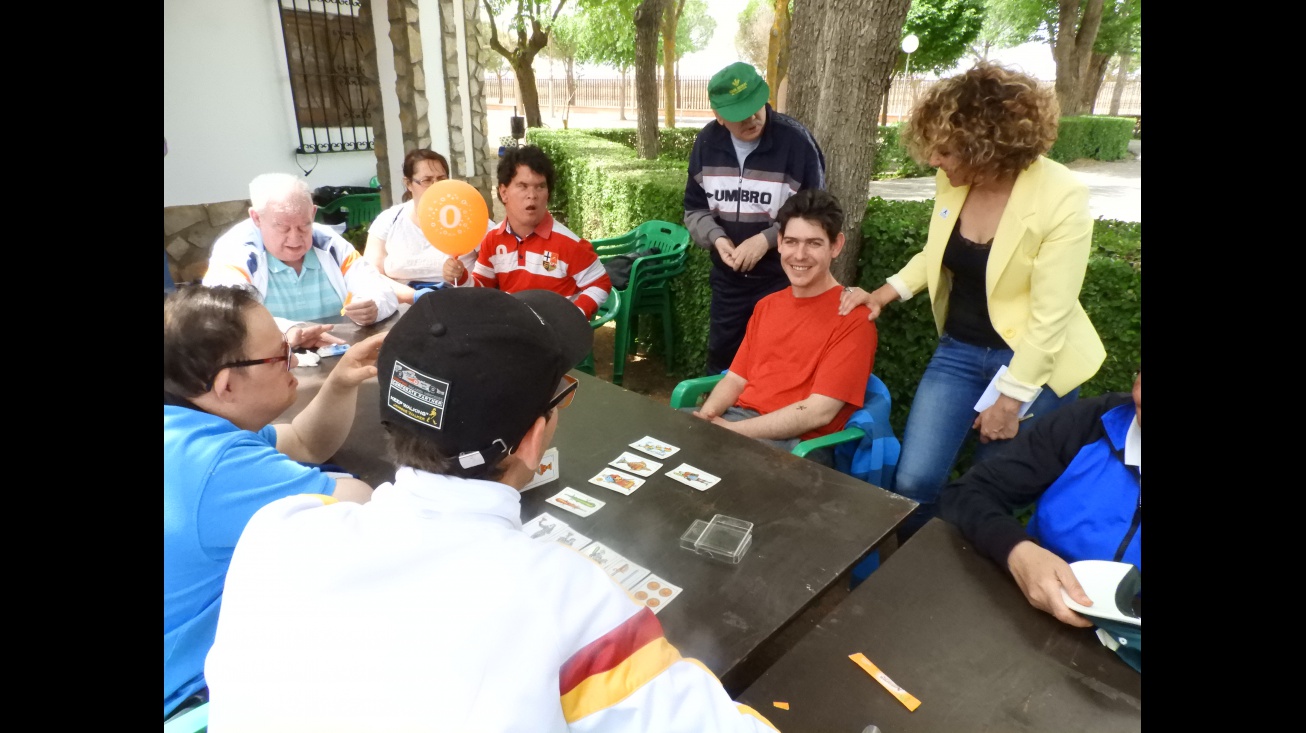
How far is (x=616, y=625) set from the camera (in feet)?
2.98

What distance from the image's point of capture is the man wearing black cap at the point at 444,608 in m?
0.83

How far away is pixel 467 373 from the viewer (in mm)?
1067

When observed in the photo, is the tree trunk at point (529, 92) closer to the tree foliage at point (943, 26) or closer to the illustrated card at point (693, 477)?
the tree foliage at point (943, 26)

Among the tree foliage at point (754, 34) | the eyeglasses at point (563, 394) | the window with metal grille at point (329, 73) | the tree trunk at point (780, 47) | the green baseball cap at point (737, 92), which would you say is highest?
the tree foliage at point (754, 34)

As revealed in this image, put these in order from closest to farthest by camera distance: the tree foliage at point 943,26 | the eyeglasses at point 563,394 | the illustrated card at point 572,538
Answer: the eyeglasses at point 563,394, the illustrated card at point 572,538, the tree foliage at point 943,26

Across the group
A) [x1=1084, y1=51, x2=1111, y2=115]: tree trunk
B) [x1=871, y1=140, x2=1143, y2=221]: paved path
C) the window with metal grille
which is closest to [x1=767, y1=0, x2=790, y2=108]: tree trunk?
[x1=871, y1=140, x2=1143, y2=221]: paved path

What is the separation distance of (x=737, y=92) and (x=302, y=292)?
2.37 meters

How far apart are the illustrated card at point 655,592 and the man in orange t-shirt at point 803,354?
1268mm

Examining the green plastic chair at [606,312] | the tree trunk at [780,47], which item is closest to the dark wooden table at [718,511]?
the green plastic chair at [606,312]

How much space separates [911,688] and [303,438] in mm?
1801

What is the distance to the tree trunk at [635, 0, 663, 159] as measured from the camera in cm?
937

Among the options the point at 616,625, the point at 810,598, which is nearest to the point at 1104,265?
the point at 810,598
